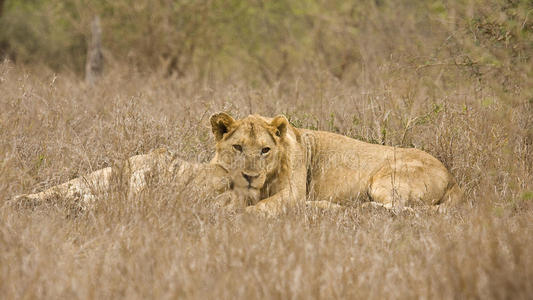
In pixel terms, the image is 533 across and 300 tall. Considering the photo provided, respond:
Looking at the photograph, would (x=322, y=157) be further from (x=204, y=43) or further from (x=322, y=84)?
(x=204, y=43)

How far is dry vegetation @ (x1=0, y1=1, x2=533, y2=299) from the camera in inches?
117

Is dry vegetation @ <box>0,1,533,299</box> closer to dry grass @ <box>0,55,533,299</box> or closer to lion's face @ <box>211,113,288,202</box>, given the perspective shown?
dry grass @ <box>0,55,533,299</box>

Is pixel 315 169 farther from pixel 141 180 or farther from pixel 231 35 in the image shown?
pixel 231 35

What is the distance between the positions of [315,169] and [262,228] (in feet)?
6.18

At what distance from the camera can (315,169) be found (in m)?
5.85

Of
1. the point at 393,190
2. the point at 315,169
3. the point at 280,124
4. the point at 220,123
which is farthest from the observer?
the point at 315,169

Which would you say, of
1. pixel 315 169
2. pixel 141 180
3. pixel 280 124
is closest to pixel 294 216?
pixel 280 124

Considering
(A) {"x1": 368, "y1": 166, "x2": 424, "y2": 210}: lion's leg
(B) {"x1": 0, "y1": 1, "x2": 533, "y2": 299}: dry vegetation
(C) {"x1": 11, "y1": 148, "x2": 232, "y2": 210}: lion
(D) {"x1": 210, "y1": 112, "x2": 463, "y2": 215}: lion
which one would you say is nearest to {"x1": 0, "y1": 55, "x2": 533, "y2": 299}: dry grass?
(B) {"x1": 0, "y1": 1, "x2": 533, "y2": 299}: dry vegetation

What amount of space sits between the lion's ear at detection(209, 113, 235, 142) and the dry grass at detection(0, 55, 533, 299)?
0.62m

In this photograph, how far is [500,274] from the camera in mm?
2811

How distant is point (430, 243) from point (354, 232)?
0.70 meters

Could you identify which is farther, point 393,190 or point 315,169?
point 315,169

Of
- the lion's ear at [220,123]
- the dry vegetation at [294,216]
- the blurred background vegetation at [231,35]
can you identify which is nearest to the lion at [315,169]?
the lion's ear at [220,123]

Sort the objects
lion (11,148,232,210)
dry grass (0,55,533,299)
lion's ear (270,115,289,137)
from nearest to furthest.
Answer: dry grass (0,55,533,299)
lion (11,148,232,210)
lion's ear (270,115,289,137)
